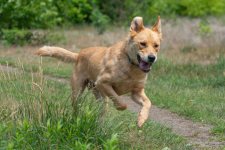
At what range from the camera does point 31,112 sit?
3.97m

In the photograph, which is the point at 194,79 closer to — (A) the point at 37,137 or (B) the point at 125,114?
(B) the point at 125,114

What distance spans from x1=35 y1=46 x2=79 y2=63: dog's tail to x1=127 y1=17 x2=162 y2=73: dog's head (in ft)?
4.88

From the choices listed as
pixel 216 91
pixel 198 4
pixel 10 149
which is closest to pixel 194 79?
pixel 216 91

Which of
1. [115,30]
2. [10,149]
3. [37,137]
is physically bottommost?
[115,30]

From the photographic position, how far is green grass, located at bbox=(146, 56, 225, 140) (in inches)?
229

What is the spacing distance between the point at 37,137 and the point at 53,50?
2.47 m

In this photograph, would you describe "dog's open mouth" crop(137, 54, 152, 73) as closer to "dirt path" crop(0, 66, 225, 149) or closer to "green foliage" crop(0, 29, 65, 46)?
"dirt path" crop(0, 66, 225, 149)

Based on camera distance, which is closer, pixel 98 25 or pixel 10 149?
pixel 10 149

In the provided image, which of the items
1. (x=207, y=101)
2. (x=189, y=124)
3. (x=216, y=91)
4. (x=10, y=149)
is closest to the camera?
(x=10, y=149)

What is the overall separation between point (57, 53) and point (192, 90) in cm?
367

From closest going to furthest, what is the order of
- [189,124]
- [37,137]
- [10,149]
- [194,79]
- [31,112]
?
[10,149] → [37,137] → [31,112] → [189,124] → [194,79]

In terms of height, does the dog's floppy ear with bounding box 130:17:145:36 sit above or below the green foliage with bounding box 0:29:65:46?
above

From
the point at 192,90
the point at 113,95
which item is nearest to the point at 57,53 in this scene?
the point at 113,95

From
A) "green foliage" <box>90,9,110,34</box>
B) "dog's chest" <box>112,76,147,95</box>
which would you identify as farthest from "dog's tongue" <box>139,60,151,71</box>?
"green foliage" <box>90,9,110,34</box>
